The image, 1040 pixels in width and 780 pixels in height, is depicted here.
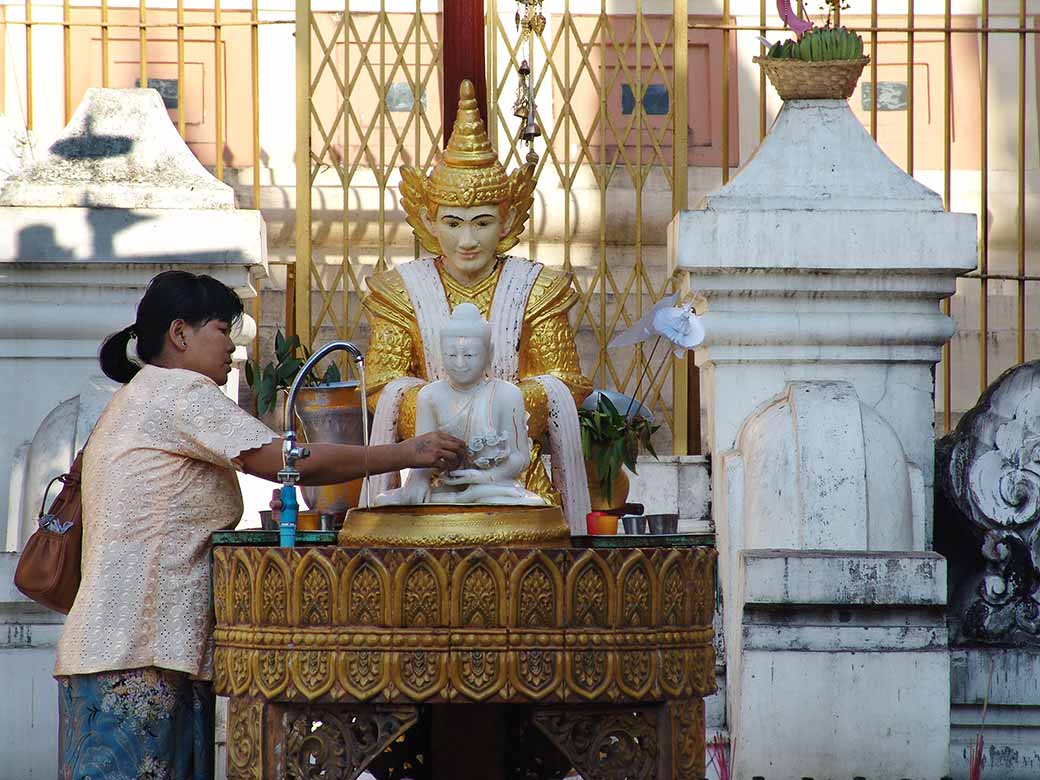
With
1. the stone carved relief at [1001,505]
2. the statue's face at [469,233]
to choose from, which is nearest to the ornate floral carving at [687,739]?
the statue's face at [469,233]

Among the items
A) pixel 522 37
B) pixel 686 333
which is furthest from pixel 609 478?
pixel 522 37

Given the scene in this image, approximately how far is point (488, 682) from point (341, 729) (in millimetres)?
354

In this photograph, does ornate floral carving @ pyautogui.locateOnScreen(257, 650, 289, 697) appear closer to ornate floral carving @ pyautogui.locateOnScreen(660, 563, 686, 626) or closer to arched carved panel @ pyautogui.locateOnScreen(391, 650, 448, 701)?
arched carved panel @ pyautogui.locateOnScreen(391, 650, 448, 701)

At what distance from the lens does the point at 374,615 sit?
381 cm

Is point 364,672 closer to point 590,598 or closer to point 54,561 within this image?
point 590,598

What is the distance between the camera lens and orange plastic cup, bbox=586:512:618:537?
4.98 m

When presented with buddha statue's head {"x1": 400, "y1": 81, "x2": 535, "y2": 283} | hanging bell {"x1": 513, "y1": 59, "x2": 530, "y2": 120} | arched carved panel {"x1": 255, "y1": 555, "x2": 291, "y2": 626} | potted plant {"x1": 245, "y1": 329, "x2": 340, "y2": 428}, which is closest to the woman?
arched carved panel {"x1": 255, "y1": 555, "x2": 291, "y2": 626}

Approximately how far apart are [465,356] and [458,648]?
865 mm

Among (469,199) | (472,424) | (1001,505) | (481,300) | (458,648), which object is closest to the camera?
(458,648)

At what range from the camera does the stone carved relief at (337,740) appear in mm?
3900

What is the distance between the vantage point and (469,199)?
5113mm

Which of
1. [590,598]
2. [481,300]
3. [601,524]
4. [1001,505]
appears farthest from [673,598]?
[1001,505]

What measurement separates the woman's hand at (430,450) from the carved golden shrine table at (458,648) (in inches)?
11.7

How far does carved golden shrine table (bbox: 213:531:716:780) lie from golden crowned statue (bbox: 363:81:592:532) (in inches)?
43.2
